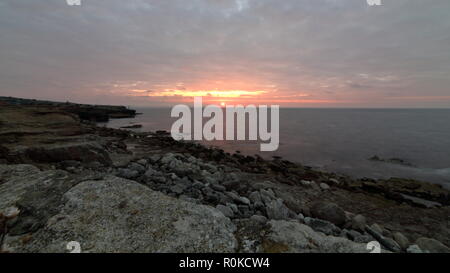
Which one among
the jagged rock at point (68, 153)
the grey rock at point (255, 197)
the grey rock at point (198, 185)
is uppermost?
the jagged rock at point (68, 153)

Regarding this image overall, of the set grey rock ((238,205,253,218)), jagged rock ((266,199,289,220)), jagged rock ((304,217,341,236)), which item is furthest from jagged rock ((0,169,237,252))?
jagged rock ((304,217,341,236))

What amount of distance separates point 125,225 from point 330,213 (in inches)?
276

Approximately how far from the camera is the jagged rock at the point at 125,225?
3.64 metres

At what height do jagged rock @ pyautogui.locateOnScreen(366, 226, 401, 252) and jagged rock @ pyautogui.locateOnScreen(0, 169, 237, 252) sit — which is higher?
jagged rock @ pyautogui.locateOnScreen(0, 169, 237, 252)

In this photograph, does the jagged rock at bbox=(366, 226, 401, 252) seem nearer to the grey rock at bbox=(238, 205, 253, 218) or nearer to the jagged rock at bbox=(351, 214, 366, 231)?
the jagged rock at bbox=(351, 214, 366, 231)

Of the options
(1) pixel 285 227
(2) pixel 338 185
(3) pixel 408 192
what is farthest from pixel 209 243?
(3) pixel 408 192

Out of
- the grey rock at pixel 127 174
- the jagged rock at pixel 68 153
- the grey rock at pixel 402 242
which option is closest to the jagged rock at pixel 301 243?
the grey rock at pixel 402 242

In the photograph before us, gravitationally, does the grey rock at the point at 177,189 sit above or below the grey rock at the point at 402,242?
above

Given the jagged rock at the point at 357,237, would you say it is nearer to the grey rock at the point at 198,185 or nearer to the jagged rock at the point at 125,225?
the jagged rock at the point at 125,225

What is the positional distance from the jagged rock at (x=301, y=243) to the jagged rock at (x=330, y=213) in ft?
9.96

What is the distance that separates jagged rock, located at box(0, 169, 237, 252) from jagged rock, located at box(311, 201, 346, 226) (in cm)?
458

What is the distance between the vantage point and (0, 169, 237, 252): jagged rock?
3.64 m

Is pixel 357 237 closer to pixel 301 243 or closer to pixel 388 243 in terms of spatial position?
pixel 388 243
